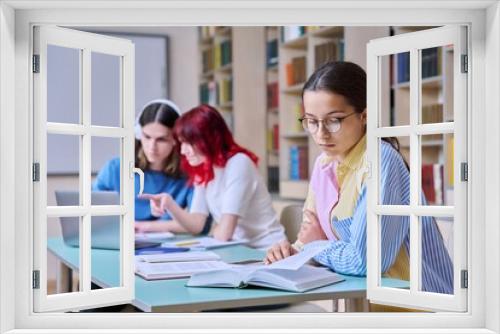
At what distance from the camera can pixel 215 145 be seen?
154 inches

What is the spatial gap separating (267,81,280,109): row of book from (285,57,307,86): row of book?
→ 0.29 metres

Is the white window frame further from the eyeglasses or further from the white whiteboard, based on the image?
the white whiteboard

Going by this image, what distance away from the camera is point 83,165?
2.06 metres

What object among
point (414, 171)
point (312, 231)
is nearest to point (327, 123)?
point (312, 231)

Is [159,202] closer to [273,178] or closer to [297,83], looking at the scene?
[297,83]

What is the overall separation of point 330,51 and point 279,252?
2.59 meters

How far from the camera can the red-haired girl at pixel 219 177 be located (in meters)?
3.87

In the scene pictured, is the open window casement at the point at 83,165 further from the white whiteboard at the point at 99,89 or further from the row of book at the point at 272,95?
the white whiteboard at the point at 99,89

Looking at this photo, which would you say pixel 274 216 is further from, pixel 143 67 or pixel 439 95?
pixel 143 67

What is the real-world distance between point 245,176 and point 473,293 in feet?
6.88

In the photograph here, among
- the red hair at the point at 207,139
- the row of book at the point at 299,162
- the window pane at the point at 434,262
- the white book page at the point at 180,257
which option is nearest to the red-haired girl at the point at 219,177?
the red hair at the point at 207,139

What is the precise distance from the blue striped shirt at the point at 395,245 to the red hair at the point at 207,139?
1387mm

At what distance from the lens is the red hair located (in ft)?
12.8

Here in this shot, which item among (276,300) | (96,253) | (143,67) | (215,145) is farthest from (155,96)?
(276,300)
